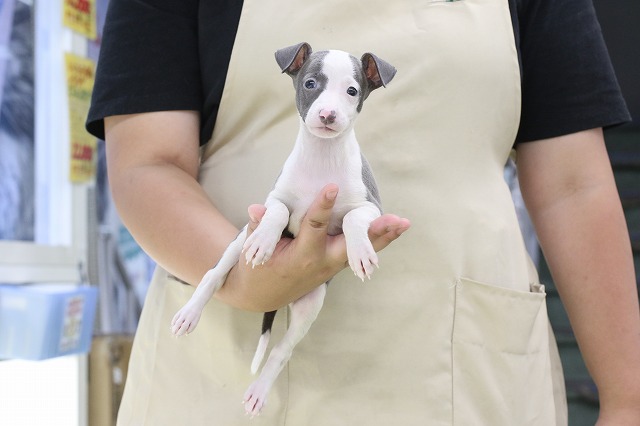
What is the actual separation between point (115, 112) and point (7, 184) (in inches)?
41.3

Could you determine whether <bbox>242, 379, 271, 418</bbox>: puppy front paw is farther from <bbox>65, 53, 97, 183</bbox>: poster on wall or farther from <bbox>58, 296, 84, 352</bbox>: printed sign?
<bbox>65, 53, 97, 183</bbox>: poster on wall

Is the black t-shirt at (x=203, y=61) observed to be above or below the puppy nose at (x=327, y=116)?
below

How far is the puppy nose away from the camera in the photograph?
0.49m

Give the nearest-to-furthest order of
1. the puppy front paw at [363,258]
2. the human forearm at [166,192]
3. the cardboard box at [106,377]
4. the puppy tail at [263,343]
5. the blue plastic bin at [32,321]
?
the puppy front paw at [363,258], the puppy tail at [263,343], the human forearm at [166,192], the blue plastic bin at [32,321], the cardboard box at [106,377]

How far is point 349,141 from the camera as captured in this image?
1.83 feet

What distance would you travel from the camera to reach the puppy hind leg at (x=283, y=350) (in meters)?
0.58

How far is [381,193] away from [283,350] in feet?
0.79

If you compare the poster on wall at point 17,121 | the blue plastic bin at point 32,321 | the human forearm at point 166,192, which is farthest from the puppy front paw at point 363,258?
the poster on wall at point 17,121

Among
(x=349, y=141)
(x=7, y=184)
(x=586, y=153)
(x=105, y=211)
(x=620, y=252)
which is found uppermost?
(x=349, y=141)

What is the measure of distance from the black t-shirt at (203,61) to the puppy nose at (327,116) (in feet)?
1.15

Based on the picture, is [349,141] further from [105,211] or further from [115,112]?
[105,211]

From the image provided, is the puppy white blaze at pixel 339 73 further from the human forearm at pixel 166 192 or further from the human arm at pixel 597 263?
the human arm at pixel 597 263

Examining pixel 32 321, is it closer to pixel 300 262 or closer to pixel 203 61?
pixel 203 61

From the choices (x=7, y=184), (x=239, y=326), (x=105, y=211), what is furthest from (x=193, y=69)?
(x=105, y=211)
